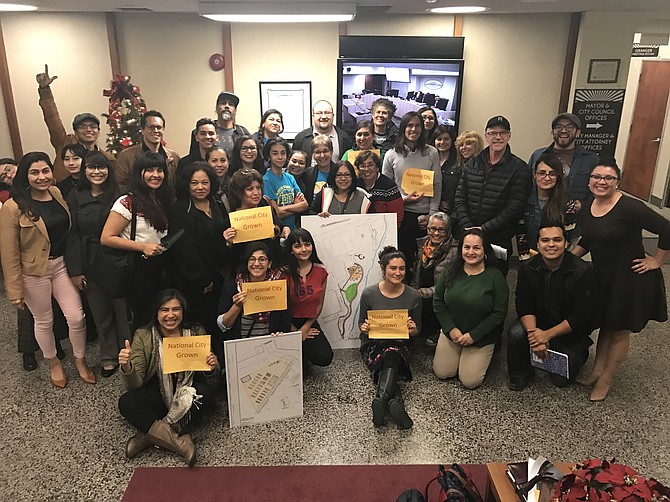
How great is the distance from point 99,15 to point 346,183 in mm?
A: 3612

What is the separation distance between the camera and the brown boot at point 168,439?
2.74 m

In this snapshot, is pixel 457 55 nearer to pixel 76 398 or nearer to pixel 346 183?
pixel 346 183

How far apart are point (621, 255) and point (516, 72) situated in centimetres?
331

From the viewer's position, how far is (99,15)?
5.41 m

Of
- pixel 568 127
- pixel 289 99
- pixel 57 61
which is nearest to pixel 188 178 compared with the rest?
pixel 568 127

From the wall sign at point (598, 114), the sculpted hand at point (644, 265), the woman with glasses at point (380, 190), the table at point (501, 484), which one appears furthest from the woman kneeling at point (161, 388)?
the wall sign at point (598, 114)

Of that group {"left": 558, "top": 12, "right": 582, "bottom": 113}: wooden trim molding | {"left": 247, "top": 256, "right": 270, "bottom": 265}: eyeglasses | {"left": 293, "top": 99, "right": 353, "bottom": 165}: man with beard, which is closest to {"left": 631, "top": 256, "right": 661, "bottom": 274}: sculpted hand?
{"left": 247, "top": 256, "right": 270, "bottom": 265}: eyeglasses

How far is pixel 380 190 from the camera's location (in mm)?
3834

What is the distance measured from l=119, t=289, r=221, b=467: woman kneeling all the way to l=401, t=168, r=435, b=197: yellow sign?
190cm

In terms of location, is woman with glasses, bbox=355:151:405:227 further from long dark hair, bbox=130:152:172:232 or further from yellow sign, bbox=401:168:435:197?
long dark hair, bbox=130:152:172:232

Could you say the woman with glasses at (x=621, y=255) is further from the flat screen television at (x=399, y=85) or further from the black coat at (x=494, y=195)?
the flat screen television at (x=399, y=85)

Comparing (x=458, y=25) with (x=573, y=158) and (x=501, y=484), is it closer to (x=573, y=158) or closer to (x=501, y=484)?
(x=573, y=158)

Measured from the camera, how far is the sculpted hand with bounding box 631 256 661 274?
3.03 m

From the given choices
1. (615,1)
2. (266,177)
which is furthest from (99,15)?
(615,1)
